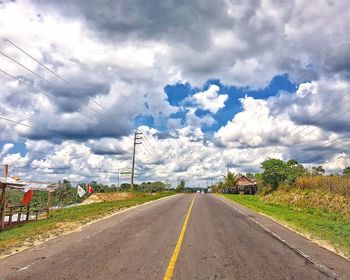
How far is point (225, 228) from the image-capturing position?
1459 cm

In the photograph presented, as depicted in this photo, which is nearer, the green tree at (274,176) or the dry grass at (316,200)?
the dry grass at (316,200)

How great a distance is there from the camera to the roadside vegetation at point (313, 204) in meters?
14.2

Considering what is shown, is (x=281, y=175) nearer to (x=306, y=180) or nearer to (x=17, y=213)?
(x=306, y=180)

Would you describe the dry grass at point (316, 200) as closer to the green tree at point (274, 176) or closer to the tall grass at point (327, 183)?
the tall grass at point (327, 183)

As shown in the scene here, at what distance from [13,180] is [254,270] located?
47.5 ft

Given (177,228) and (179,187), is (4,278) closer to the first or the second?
(177,228)

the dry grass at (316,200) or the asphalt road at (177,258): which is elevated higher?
the dry grass at (316,200)

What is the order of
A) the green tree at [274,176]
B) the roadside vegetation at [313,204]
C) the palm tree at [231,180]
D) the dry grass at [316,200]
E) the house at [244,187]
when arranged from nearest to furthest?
the roadside vegetation at [313,204] < the dry grass at [316,200] < the green tree at [274,176] < the house at [244,187] < the palm tree at [231,180]

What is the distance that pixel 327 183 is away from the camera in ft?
99.0

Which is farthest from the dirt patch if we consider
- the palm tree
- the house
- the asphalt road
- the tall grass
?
the palm tree

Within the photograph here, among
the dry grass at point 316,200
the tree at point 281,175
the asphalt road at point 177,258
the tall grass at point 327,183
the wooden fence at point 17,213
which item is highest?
the tree at point 281,175

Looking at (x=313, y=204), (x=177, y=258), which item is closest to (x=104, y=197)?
(x=313, y=204)

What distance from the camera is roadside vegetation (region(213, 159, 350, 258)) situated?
46.5 feet

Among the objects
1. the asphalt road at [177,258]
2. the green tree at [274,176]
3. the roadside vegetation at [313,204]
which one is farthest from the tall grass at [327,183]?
the asphalt road at [177,258]
